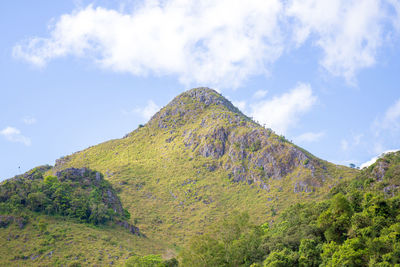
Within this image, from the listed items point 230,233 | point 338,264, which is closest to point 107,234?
point 230,233

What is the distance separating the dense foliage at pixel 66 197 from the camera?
399ft

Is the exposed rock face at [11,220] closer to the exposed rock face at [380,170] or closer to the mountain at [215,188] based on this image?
the mountain at [215,188]

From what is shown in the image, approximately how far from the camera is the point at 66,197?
13038 cm

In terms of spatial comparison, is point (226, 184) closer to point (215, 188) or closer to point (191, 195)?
point (215, 188)

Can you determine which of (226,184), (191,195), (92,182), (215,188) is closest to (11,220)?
(92,182)

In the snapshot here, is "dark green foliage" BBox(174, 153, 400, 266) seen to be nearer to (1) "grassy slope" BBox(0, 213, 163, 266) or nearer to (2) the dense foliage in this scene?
(1) "grassy slope" BBox(0, 213, 163, 266)

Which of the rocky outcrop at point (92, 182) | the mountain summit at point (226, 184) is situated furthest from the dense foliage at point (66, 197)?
the mountain summit at point (226, 184)

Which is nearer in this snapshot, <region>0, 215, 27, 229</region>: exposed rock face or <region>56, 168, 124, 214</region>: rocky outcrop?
<region>0, 215, 27, 229</region>: exposed rock face

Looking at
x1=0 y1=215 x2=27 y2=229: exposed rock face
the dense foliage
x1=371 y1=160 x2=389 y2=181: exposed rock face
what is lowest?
x1=0 y1=215 x2=27 y2=229: exposed rock face

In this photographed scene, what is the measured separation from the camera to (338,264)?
55.0 m

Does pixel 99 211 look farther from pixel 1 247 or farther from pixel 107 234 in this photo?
pixel 1 247

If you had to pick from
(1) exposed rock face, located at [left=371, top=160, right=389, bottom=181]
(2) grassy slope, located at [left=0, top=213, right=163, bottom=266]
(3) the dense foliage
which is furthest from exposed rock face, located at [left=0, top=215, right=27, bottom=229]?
(1) exposed rock face, located at [left=371, top=160, right=389, bottom=181]

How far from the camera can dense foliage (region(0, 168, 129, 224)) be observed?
121625 millimetres

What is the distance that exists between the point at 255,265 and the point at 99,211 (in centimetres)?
8038
